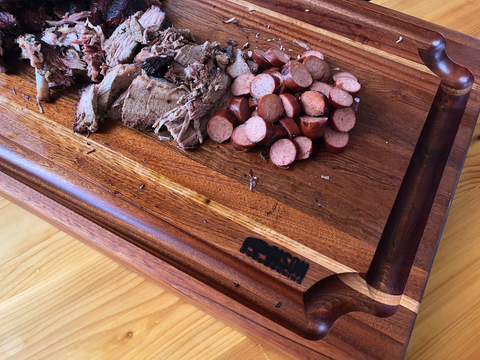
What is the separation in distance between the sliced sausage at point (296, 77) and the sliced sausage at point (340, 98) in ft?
0.65

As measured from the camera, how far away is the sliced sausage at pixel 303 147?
246 centimetres

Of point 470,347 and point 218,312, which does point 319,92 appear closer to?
point 218,312

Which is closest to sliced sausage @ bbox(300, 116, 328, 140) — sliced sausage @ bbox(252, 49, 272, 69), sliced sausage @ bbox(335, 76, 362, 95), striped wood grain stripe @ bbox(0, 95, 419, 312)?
sliced sausage @ bbox(335, 76, 362, 95)

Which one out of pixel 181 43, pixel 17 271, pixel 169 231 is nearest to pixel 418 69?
pixel 181 43

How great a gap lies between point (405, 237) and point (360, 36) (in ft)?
5.70

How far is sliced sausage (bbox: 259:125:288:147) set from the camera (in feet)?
8.04

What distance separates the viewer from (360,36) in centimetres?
296

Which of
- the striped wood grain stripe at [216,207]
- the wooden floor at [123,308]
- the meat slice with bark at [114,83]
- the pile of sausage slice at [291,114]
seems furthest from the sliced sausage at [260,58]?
the wooden floor at [123,308]

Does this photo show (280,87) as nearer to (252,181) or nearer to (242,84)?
(242,84)

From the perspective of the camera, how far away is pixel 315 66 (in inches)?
104

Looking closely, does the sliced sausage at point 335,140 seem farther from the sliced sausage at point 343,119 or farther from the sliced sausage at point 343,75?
the sliced sausage at point 343,75

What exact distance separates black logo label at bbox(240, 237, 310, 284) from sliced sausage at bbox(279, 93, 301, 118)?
36.7 inches

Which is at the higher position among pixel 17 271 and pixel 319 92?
pixel 319 92

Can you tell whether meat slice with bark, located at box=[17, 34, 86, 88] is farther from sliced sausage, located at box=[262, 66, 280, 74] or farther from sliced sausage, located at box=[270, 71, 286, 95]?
sliced sausage, located at box=[270, 71, 286, 95]
